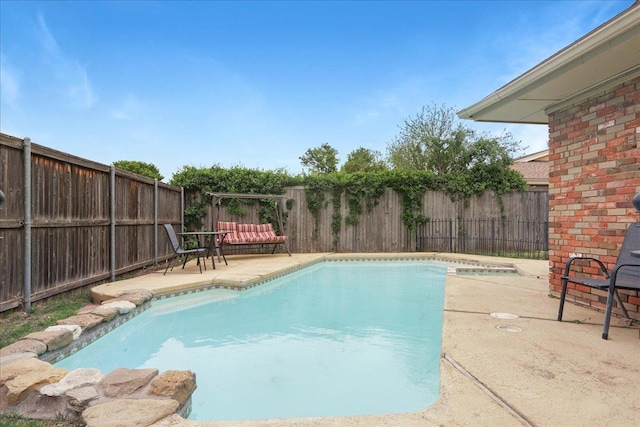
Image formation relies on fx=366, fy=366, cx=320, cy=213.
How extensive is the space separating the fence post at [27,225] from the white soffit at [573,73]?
444 cm

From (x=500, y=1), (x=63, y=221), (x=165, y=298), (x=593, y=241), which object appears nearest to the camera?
(x=593, y=241)

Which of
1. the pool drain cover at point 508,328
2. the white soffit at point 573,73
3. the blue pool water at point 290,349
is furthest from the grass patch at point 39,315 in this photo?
the white soffit at point 573,73

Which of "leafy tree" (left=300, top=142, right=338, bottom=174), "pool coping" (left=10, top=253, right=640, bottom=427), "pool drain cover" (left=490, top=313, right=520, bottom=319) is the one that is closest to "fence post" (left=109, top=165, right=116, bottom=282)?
"pool coping" (left=10, top=253, right=640, bottom=427)

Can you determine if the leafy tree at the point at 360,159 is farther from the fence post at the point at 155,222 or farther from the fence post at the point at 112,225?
the fence post at the point at 112,225

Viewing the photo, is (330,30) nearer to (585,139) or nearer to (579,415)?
(585,139)

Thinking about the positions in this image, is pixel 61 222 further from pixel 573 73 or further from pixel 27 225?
pixel 573 73

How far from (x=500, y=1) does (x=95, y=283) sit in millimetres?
9429

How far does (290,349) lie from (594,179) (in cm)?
308

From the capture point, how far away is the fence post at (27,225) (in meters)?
3.44

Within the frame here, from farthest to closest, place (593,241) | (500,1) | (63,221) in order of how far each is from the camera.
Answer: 1. (500,1)
2. (63,221)
3. (593,241)

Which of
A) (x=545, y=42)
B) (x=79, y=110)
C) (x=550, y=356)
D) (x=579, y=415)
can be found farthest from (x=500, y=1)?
(x=79, y=110)

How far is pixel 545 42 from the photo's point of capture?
8766 mm

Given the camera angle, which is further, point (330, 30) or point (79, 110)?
point (79, 110)

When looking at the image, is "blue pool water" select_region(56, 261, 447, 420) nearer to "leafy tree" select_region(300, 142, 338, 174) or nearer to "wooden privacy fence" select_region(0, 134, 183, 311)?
"wooden privacy fence" select_region(0, 134, 183, 311)
